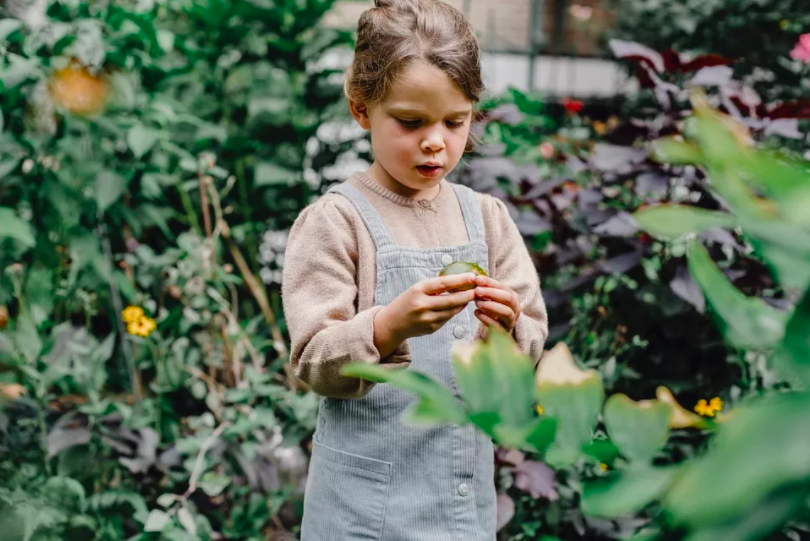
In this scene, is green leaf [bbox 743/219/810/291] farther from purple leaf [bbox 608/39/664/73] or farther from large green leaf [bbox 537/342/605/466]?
purple leaf [bbox 608/39/664/73]

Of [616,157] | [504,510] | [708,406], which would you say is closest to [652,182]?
[616,157]

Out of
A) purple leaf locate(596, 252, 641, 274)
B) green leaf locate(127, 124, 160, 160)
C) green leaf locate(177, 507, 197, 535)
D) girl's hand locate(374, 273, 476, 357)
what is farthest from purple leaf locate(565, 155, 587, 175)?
green leaf locate(177, 507, 197, 535)

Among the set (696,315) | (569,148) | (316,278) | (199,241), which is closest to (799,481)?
(316,278)

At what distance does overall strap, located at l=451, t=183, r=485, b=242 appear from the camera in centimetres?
154

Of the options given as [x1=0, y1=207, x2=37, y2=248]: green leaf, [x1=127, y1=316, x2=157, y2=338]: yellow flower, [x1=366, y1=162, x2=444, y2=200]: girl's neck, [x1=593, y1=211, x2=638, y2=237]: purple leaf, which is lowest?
[x1=127, y1=316, x2=157, y2=338]: yellow flower

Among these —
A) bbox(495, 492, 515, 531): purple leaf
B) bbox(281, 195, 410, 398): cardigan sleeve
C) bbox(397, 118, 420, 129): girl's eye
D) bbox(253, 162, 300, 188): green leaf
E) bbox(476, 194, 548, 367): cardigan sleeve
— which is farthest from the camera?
bbox(253, 162, 300, 188): green leaf

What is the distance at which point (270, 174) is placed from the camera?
2.61 meters

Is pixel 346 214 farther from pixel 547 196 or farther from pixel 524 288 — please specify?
pixel 547 196

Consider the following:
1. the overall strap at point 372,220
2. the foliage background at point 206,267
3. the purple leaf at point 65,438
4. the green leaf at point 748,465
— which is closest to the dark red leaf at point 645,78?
the foliage background at point 206,267

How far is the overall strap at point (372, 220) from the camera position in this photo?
4.68 ft

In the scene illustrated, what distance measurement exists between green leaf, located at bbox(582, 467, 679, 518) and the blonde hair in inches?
40.2

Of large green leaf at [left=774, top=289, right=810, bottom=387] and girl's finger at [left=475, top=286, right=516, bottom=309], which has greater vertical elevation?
large green leaf at [left=774, top=289, right=810, bottom=387]

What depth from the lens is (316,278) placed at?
138cm

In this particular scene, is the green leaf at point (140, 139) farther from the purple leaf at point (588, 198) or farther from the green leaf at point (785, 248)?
the green leaf at point (785, 248)
